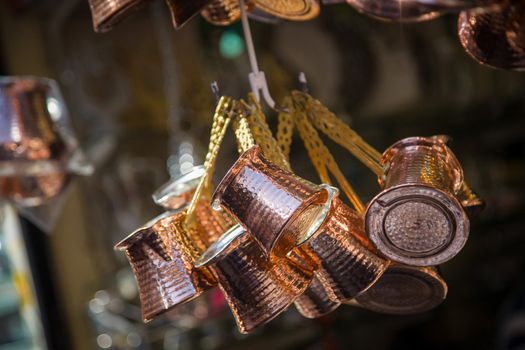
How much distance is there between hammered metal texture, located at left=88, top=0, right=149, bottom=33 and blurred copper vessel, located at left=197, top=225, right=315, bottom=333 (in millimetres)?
335

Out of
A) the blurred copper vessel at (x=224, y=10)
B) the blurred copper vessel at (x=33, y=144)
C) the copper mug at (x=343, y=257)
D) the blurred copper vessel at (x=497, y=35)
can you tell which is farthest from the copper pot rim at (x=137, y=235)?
the blurred copper vessel at (x=33, y=144)

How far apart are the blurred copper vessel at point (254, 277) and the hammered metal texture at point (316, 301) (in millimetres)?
74

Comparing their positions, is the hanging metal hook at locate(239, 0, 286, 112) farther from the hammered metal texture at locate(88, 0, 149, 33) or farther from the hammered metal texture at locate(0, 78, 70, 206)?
the hammered metal texture at locate(0, 78, 70, 206)

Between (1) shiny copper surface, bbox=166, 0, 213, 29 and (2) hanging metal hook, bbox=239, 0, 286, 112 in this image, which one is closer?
(1) shiny copper surface, bbox=166, 0, 213, 29

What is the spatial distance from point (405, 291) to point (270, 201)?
270mm

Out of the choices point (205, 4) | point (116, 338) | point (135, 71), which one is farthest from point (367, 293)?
point (135, 71)

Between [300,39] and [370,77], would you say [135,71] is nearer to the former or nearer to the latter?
[300,39]

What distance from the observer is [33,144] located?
4.69 ft

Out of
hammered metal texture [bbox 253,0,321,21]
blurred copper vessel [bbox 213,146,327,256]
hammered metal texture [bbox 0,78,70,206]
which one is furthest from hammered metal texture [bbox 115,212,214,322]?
hammered metal texture [bbox 0,78,70,206]

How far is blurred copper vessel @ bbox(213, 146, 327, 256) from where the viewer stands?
2.49 ft

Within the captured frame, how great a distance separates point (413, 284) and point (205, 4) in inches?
18.4

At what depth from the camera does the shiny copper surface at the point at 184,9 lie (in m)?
0.85

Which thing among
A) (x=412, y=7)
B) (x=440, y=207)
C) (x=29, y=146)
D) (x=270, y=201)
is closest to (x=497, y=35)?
(x=412, y=7)

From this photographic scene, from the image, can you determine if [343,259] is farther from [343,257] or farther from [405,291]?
[405,291]
